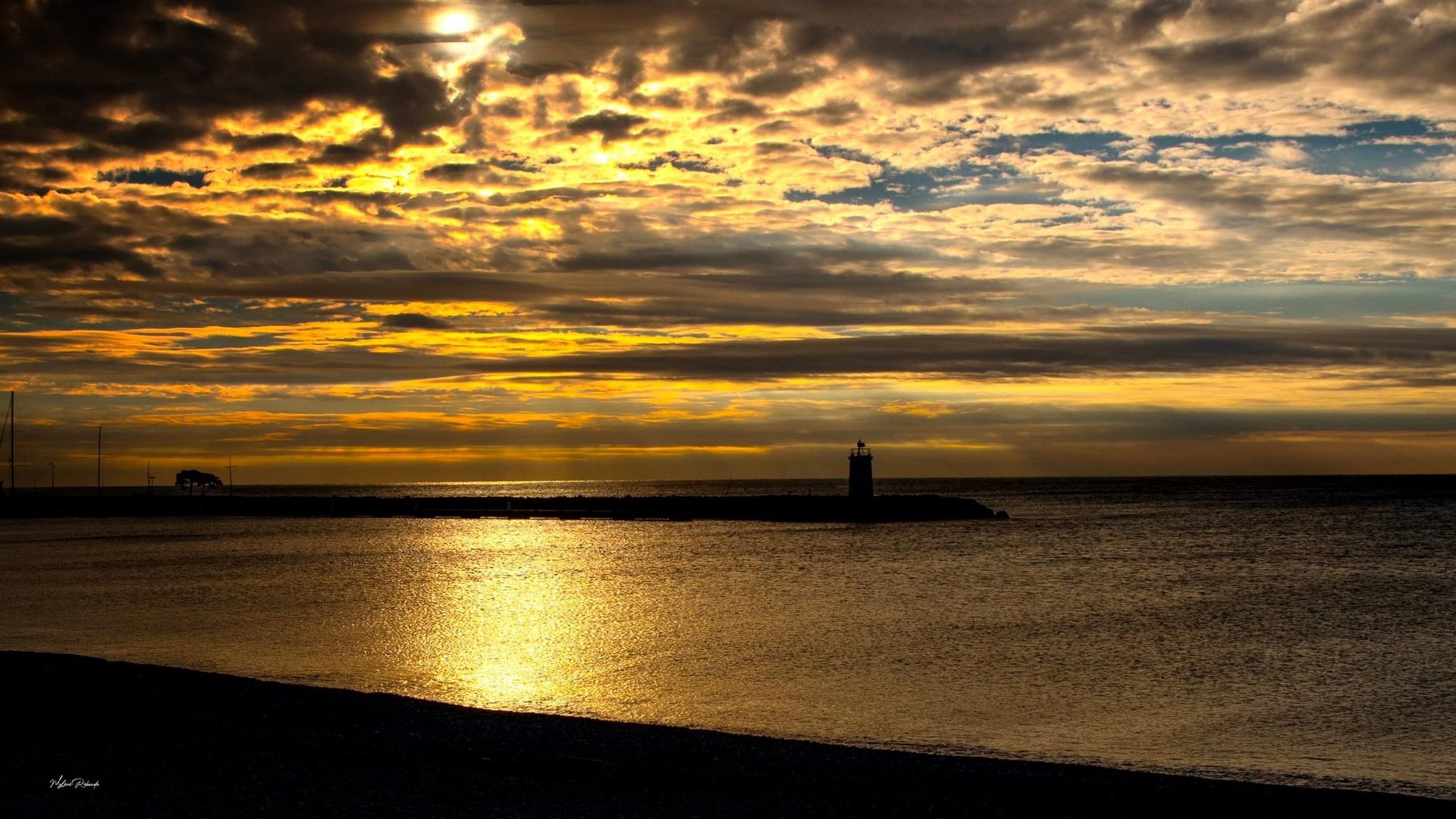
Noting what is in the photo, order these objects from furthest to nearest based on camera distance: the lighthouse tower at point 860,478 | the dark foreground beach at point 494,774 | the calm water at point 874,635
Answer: the lighthouse tower at point 860,478
the calm water at point 874,635
the dark foreground beach at point 494,774

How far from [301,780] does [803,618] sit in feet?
69.1

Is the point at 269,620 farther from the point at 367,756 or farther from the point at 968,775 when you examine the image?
the point at 968,775

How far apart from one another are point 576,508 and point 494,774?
9377 centimetres

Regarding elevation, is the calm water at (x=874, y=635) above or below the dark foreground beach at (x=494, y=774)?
below

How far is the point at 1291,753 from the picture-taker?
51.0ft

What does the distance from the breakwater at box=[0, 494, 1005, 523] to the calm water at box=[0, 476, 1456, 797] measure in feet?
84.6

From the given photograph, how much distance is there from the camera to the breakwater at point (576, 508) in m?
89.8

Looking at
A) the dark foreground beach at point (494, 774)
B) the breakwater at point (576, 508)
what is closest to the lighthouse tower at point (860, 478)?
the breakwater at point (576, 508)

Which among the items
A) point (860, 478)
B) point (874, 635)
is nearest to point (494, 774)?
point (874, 635)

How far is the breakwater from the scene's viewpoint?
89.8 metres
